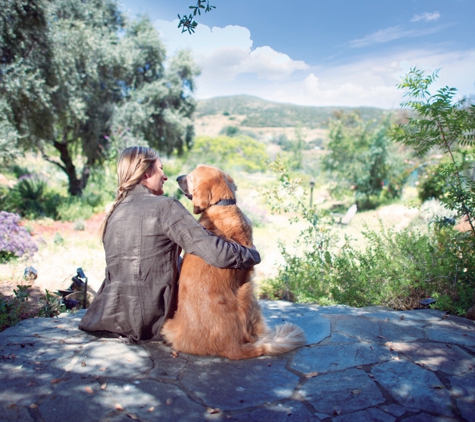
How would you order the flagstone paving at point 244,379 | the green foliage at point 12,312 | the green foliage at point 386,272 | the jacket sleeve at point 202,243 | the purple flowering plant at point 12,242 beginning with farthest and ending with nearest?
the purple flowering plant at point 12,242 → the green foliage at point 386,272 → the green foliage at point 12,312 → the jacket sleeve at point 202,243 → the flagstone paving at point 244,379

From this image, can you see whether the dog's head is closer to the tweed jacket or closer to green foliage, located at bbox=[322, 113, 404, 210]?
the tweed jacket

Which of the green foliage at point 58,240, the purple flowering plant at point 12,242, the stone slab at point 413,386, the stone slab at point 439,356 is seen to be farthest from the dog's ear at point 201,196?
the green foliage at point 58,240

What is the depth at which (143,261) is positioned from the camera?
8.60 ft

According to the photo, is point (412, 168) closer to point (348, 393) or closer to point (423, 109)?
point (423, 109)

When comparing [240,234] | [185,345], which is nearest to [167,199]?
[240,234]

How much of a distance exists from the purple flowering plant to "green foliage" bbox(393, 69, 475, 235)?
6284 mm

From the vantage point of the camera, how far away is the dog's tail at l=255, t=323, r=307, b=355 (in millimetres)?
2691

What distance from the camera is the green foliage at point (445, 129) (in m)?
3.73

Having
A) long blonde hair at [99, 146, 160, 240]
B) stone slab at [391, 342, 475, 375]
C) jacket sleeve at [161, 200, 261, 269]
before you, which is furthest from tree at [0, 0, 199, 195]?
stone slab at [391, 342, 475, 375]

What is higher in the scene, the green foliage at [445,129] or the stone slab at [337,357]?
the green foliage at [445,129]

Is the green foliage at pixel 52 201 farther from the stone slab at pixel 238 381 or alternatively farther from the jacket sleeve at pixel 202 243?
the stone slab at pixel 238 381

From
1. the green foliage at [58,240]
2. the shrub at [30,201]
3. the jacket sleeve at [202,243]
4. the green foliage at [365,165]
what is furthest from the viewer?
the green foliage at [365,165]

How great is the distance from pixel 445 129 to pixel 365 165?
510 inches

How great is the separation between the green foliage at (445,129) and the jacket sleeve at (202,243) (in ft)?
8.21
